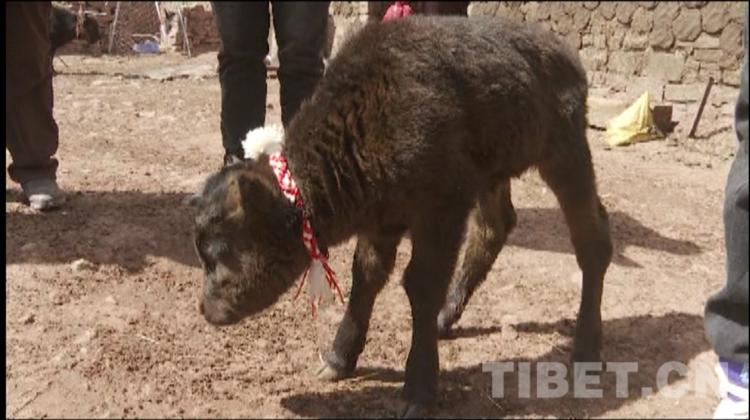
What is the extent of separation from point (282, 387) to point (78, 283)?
55.3 inches

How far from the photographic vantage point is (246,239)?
130 inches

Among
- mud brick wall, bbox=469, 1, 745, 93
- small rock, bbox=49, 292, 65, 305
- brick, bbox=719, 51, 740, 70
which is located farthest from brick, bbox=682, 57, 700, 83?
small rock, bbox=49, 292, 65, 305

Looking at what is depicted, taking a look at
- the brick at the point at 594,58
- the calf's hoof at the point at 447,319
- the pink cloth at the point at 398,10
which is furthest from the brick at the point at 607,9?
the calf's hoof at the point at 447,319

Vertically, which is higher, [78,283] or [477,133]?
[477,133]

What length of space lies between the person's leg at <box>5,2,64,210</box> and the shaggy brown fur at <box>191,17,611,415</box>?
7.79 ft

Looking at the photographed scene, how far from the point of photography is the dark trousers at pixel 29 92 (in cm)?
521

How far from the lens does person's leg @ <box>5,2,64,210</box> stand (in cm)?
521

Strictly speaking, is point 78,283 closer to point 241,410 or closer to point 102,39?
point 241,410

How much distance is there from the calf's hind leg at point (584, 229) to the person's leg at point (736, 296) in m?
0.86

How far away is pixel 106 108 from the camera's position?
903 centimetres

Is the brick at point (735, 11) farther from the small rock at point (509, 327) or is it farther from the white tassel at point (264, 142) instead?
the white tassel at point (264, 142)

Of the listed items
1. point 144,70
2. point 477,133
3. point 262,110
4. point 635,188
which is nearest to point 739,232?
point 477,133

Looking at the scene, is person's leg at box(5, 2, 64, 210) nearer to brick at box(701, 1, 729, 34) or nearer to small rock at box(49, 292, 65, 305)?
small rock at box(49, 292, 65, 305)

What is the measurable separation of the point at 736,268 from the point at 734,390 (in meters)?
0.40
